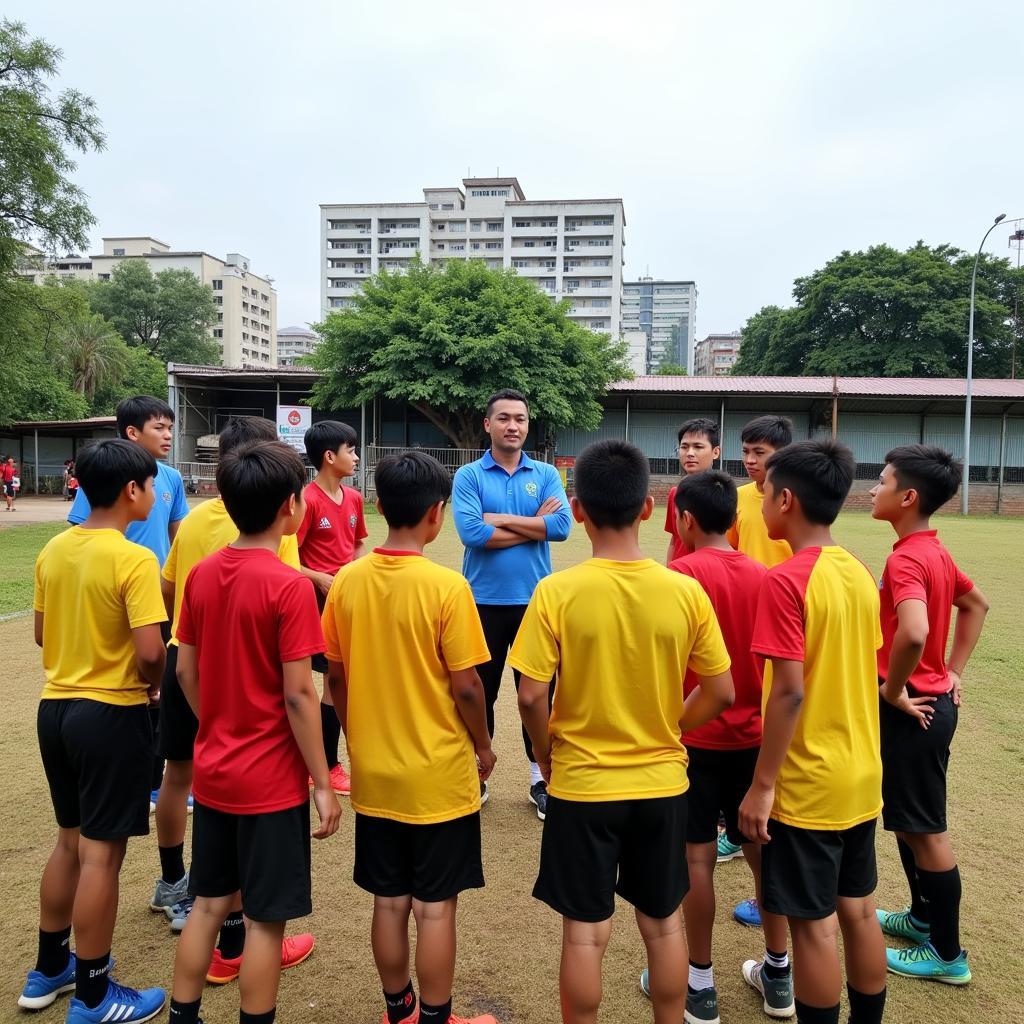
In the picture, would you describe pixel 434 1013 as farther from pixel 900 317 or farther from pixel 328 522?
pixel 900 317


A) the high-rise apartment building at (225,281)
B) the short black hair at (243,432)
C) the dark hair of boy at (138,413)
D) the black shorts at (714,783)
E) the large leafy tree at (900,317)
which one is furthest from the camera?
the high-rise apartment building at (225,281)

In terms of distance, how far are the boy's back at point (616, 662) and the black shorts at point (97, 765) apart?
1.34 m

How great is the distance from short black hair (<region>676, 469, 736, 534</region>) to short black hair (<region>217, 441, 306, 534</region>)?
1.31 meters

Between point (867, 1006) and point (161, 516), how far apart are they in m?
3.61

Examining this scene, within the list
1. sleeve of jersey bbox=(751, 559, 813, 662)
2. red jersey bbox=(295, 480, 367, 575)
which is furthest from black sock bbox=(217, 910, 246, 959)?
sleeve of jersey bbox=(751, 559, 813, 662)

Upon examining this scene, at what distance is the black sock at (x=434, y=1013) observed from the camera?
2.13 metres

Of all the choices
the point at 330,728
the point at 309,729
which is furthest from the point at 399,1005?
the point at 330,728

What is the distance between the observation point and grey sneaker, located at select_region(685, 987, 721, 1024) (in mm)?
2324

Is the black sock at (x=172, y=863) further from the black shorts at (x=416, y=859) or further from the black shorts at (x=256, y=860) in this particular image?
the black shorts at (x=416, y=859)

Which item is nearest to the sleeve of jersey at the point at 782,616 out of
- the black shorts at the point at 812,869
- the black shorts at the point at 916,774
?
the black shorts at the point at 812,869

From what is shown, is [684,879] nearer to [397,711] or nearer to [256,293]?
[397,711]

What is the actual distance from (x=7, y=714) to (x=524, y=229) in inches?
3112

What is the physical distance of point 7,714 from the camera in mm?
5027

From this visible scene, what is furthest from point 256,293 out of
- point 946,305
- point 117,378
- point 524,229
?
point 946,305
